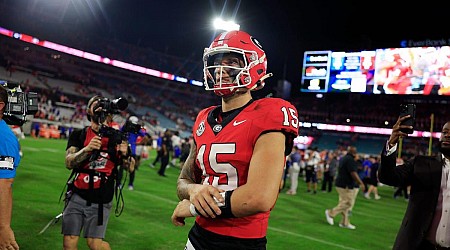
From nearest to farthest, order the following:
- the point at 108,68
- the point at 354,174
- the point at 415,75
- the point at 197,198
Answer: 1. the point at 197,198
2. the point at 354,174
3. the point at 415,75
4. the point at 108,68

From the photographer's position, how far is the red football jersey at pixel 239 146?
2.04 metres

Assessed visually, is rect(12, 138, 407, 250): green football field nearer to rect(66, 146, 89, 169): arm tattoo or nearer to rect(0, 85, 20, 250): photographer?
rect(66, 146, 89, 169): arm tattoo

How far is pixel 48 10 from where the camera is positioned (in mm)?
40094

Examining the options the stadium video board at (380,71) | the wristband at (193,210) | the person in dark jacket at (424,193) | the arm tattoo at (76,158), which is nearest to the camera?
the wristband at (193,210)

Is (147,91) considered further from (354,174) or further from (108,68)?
(354,174)

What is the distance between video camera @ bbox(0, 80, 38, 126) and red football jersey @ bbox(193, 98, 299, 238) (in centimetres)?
192

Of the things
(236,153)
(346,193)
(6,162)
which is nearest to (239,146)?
(236,153)

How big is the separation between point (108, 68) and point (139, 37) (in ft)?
16.9

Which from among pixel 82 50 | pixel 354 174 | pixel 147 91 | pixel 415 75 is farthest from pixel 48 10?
pixel 354 174

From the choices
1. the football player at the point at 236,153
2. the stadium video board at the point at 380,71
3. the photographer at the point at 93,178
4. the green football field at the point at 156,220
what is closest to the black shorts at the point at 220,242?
the football player at the point at 236,153

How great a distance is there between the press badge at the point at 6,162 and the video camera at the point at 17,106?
467 millimetres

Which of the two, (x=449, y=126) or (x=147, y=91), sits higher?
(x=147, y=91)

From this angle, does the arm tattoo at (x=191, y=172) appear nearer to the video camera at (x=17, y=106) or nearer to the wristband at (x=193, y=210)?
the wristband at (x=193, y=210)

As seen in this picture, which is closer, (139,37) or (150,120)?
(150,120)
